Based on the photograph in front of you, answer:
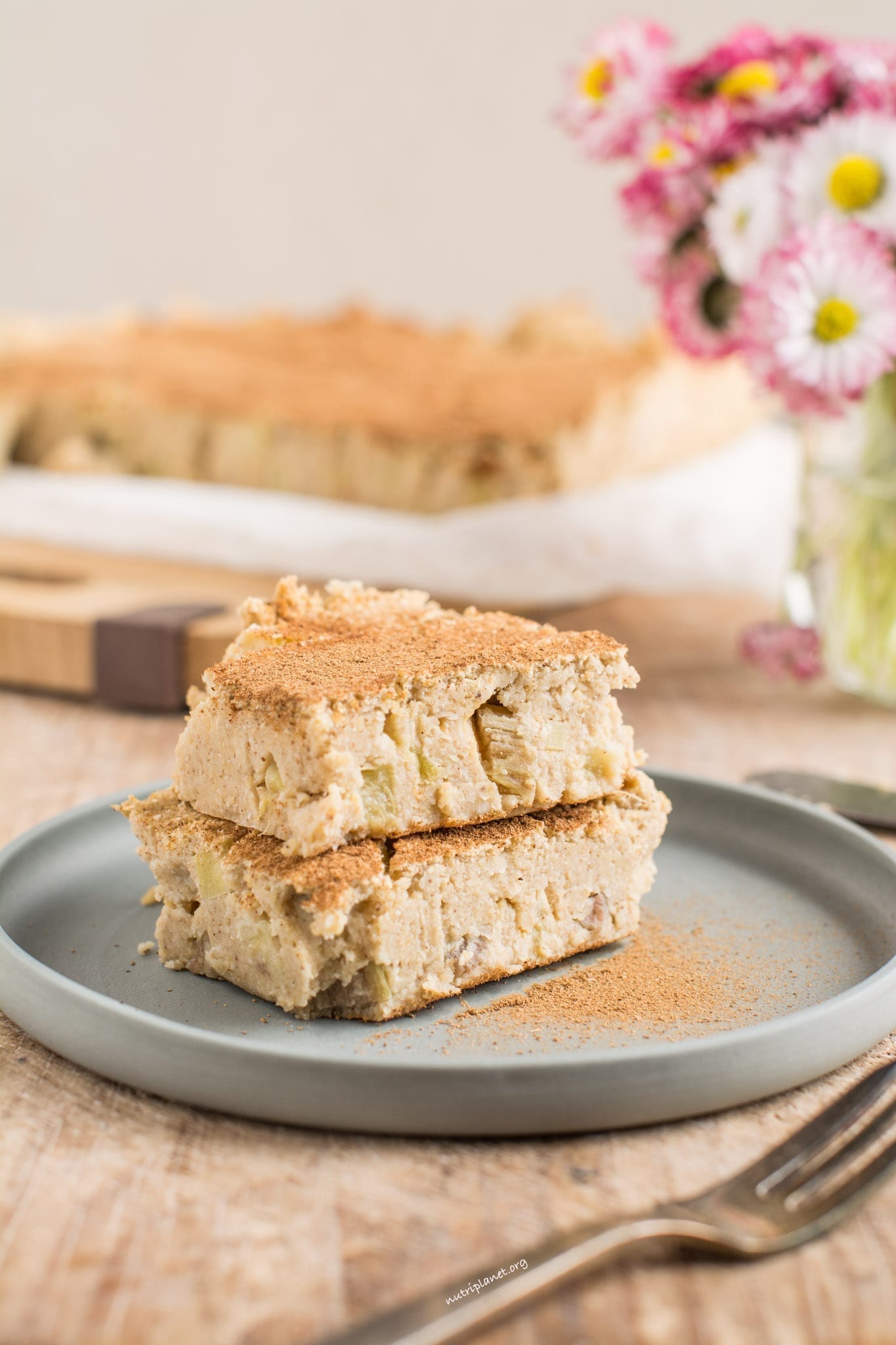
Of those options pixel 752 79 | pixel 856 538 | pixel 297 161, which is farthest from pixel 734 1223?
pixel 297 161

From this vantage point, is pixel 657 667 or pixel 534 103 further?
pixel 534 103

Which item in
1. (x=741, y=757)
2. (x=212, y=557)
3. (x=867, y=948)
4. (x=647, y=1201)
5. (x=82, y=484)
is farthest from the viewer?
(x=82, y=484)

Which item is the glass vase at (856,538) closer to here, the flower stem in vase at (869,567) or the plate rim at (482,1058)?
the flower stem in vase at (869,567)

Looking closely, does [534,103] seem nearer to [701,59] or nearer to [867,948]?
[701,59]

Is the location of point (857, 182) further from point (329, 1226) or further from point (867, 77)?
point (329, 1226)

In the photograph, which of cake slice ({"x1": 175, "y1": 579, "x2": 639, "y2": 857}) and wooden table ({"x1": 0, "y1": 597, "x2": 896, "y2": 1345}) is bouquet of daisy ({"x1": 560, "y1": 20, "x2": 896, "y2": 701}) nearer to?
cake slice ({"x1": 175, "y1": 579, "x2": 639, "y2": 857})

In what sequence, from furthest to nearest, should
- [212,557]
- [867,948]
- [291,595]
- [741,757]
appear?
[212,557] < [741,757] < [291,595] < [867,948]

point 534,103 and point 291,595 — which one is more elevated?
point 534,103

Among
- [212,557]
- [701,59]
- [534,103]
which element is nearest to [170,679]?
[212,557]
